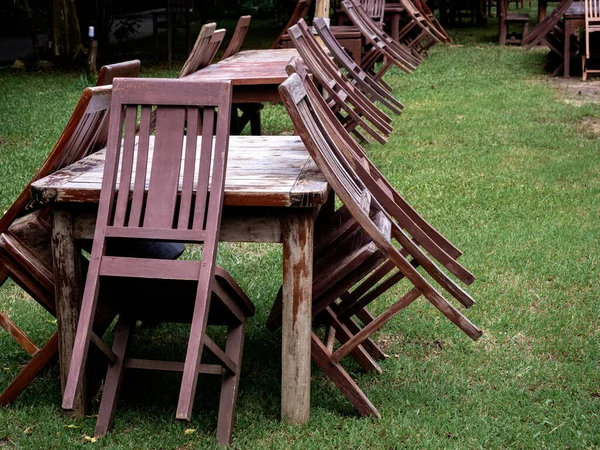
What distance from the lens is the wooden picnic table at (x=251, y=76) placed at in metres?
7.08

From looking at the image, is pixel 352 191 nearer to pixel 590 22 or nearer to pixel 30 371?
pixel 30 371

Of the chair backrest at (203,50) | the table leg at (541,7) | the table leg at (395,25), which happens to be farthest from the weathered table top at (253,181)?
the table leg at (541,7)

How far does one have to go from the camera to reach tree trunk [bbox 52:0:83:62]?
15.5 m

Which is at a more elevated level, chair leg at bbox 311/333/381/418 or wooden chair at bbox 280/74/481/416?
wooden chair at bbox 280/74/481/416

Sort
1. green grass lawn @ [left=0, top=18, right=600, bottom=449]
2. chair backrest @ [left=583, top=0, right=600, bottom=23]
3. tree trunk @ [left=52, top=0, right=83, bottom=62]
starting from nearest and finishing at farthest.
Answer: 1. green grass lawn @ [left=0, top=18, right=600, bottom=449]
2. chair backrest @ [left=583, top=0, right=600, bottom=23]
3. tree trunk @ [left=52, top=0, right=83, bottom=62]

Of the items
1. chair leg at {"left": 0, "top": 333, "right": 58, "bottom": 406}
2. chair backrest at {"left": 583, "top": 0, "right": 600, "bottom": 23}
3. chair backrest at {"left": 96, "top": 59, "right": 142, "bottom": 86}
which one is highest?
chair backrest at {"left": 96, "top": 59, "right": 142, "bottom": 86}

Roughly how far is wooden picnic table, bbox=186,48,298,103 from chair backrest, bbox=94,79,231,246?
312 cm

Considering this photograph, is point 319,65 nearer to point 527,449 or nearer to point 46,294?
point 46,294

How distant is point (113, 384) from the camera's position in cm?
365

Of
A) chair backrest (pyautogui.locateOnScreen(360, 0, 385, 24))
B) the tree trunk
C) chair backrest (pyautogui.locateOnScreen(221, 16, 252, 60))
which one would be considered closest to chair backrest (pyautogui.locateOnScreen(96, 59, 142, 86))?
chair backrest (pyautogui.locateOnScreen(221, 16, 252, 60))

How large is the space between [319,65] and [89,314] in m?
3.93

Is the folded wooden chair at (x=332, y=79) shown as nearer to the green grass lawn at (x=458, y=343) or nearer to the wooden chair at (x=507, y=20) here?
the green grass lawn at (x=458, y=343)

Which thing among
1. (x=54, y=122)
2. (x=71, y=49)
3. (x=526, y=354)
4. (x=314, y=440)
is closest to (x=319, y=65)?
(x=526, y=354)

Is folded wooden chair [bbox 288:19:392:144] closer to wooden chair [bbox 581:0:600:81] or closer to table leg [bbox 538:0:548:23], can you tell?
wooden chair [bbox 581:0:600:81]
